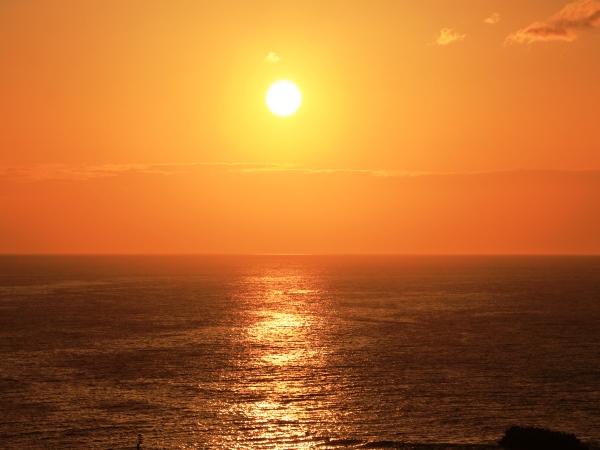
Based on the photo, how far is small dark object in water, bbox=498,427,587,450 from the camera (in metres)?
57.1

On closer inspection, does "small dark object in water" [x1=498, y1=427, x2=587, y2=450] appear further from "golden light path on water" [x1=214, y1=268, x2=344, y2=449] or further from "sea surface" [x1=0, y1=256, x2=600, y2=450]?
"golden light path on water" [x1=214, y1=268, x2=344, y2=449]

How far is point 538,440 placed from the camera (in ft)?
191

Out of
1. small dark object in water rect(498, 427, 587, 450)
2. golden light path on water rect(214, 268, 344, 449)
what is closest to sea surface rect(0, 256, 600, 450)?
golden light path on water rect(214, 268, 344, 449)

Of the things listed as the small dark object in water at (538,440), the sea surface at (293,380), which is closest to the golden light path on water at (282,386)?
the sea surface at (293,380)

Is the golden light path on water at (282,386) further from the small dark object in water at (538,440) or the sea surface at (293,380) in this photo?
the small dark object in water at (538,440)

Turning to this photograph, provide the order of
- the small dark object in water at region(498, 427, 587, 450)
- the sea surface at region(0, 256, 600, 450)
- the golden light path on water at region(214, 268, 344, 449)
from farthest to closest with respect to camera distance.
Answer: the sea surface at region(0, 256, 600, 450), the golden light path on water at region(214, 268, 344, 449), the small dark object in water at region(498, 427, 587, 450)

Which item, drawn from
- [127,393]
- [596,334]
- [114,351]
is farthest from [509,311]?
[127,393]

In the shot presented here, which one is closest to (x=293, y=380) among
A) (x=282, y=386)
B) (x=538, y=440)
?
(x=282, y=386)

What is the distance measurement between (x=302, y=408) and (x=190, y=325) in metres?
70.9

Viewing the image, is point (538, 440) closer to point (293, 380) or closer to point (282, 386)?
point (282, 386)

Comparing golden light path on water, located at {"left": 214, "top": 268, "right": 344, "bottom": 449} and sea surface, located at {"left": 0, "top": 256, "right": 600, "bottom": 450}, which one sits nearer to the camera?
golden light path on water, located at {"left": 214, "top": 268, "right": 344, "bottom": 449}

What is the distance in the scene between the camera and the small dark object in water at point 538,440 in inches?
2248

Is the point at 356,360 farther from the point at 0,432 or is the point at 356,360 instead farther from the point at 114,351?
the point at 0,432

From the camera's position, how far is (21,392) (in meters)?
74.6
